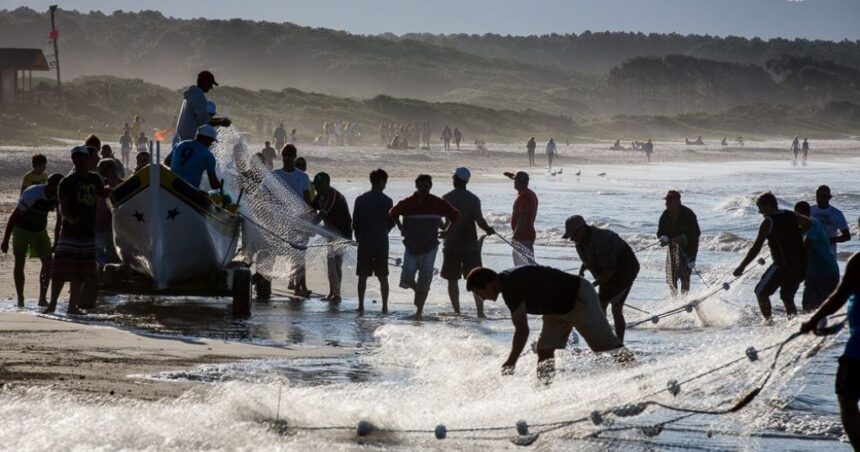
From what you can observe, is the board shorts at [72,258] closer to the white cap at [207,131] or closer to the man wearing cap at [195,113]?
the white cap at [207,131]

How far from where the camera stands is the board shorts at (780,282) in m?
11.9

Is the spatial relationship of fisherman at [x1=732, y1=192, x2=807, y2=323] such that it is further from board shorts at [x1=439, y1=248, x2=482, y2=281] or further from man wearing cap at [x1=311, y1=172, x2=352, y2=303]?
man wearing cap at [x1=311, y1=172, x2=352, y2=303]

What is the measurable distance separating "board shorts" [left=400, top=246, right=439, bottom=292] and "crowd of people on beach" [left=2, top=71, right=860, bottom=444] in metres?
0.01

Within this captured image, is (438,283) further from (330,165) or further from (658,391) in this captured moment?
(330,165)

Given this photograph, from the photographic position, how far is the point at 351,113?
9919 centimetres

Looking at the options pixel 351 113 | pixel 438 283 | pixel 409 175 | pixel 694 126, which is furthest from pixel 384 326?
pixel 694 126

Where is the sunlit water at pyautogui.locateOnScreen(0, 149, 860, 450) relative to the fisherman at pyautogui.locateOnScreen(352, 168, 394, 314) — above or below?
below

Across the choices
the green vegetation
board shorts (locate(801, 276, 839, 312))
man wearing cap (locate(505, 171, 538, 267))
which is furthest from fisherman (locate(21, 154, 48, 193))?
the green vegetation

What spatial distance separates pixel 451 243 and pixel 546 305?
5.44 m

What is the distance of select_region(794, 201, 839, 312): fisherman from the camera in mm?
12086

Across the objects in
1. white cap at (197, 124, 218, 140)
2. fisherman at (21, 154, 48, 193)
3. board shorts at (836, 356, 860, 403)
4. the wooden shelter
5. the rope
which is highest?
the wooden shelter

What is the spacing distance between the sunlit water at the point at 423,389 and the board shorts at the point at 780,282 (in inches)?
28.2

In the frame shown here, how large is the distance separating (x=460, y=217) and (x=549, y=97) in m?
182

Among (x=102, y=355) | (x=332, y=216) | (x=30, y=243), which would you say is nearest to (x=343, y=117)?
(x=332, y=216)
